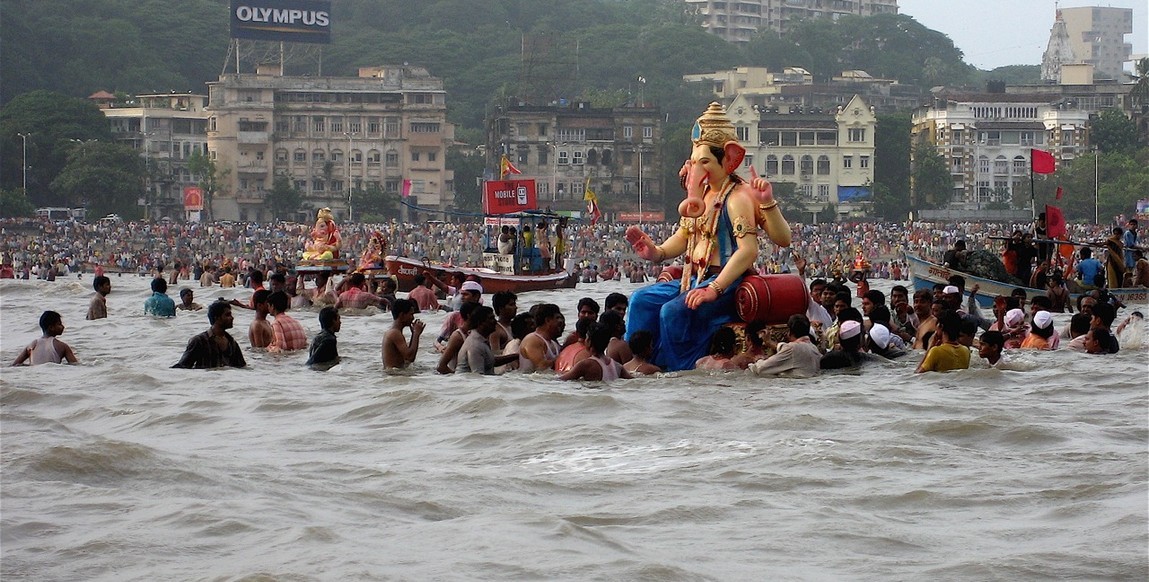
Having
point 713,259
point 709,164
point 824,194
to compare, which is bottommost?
point 713,259

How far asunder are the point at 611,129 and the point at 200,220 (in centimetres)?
2462

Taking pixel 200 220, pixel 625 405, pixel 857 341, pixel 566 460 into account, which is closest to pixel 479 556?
pixel 566 460

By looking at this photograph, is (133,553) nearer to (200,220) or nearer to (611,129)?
(200,220)

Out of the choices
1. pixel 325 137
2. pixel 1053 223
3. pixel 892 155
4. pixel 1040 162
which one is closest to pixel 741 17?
pixel 892 155

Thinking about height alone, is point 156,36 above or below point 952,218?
above

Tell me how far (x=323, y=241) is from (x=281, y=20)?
7466 cm

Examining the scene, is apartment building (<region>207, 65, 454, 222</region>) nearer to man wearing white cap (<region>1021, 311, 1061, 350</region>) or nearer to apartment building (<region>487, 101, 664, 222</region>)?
apartment building (<region>487, 101, 664, 222</region>)

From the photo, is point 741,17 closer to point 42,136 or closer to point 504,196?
point 42,136

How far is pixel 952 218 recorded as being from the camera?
98.2 m

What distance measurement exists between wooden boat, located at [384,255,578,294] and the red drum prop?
17953mm

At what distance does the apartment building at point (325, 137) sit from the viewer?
101688 mm

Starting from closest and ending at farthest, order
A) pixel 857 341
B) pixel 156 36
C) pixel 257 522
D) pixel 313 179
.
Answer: pixel 257 522 → pixel 857 341 → pixel 313 179 → pixel 156 36

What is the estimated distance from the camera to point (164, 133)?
4077 inches

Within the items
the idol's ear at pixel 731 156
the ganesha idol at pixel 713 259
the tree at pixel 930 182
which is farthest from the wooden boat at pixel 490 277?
the tree at pixel 930 182
